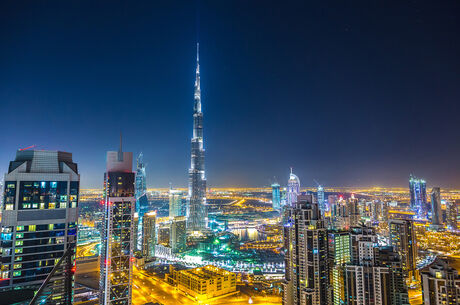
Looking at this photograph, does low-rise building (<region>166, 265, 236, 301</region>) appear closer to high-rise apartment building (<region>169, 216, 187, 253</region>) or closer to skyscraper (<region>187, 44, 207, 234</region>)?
high-rise apartment building (<region>169, 216, 187, 253</region>)

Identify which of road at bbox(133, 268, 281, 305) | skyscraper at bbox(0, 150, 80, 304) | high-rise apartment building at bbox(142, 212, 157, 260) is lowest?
road at bbox(133, 268, 281, 305)

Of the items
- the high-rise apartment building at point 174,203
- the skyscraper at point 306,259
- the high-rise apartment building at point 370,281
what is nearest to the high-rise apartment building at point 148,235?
the skyscraper at point 306,259

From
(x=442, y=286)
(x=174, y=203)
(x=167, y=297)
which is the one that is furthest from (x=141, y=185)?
(x=442, y=286)

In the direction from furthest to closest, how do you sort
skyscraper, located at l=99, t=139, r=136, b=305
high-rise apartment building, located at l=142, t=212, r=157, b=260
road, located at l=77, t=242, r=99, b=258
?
high-rise apartment building, located at l=142, t=212, r=157, b=260
road, located at l=77, t=242, r=99, b=258
skyscraper, located at l=99, t=139, r=136, b=305

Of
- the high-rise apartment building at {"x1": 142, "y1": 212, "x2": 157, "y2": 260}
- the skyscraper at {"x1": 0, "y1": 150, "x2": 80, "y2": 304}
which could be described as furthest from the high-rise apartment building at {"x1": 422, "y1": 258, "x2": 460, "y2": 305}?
the high-rise apartment building at {"x1": 142, "y1": 212, "x2": 157, "y2": 260}

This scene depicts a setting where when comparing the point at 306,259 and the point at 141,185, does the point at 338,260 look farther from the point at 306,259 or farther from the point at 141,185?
the point at 141,185

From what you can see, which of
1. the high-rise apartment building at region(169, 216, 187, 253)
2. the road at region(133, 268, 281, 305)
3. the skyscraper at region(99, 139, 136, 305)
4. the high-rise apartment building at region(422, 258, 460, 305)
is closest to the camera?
the high-rise apartment building at region(422, 258, 460, 305)

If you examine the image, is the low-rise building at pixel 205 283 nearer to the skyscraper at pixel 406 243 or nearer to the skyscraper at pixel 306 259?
the skyscraper at pixel 306 259

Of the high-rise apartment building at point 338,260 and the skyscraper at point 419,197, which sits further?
the skyscraper at point 419,197
